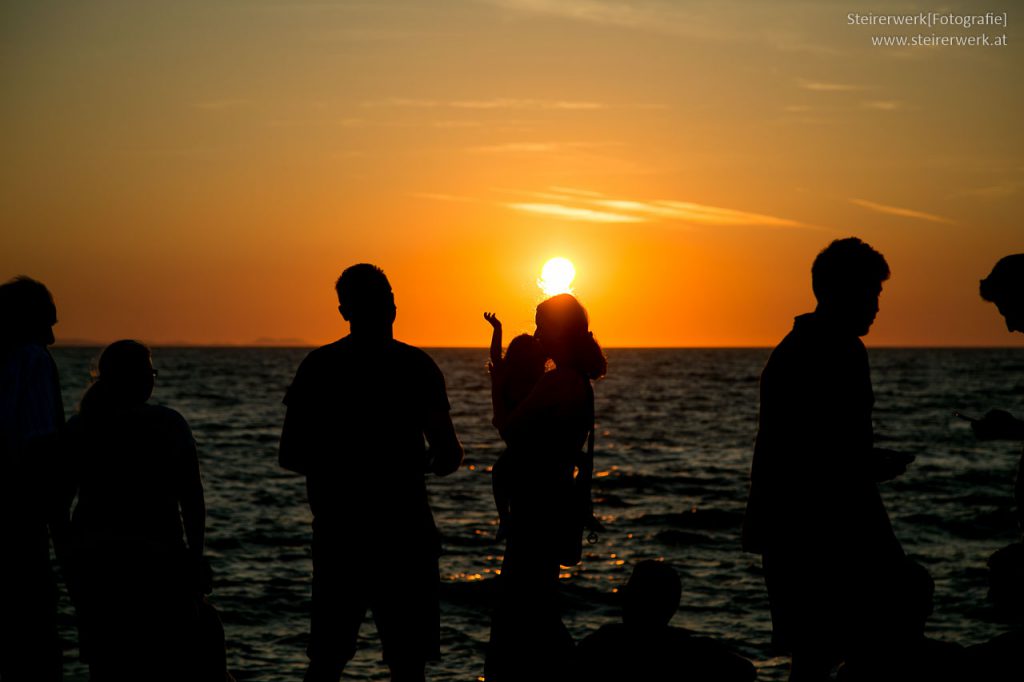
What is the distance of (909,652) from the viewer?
3.94m

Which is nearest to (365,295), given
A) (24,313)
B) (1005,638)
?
(24,313)

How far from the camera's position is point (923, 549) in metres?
21.1

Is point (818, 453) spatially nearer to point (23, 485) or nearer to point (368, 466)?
point (368, 466)

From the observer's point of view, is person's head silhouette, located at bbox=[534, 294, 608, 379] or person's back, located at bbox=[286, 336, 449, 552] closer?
person's back, located at bbox=[286, 336, 449, 552]

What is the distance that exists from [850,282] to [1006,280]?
60 cm

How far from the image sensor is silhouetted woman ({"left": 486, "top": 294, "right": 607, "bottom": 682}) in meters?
5.24

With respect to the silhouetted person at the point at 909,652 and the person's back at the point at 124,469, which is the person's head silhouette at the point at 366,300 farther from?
the silhouetted person at the point at 909,652

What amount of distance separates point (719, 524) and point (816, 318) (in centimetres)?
1984

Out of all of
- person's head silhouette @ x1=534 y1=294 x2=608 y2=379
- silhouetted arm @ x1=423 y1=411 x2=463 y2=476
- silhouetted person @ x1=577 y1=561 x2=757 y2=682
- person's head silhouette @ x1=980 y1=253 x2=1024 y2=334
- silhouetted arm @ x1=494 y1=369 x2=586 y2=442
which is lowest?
silhouetted person @ x1=577 y1=561 x2=757 y2=682

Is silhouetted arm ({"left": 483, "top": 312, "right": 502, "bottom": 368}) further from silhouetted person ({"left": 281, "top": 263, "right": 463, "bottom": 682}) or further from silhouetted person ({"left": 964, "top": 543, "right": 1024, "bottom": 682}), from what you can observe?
silhouetted person ({"left": 964, "top": 543, "right": 1024, "bottom": 682})

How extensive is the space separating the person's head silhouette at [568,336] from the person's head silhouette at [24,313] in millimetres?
2447

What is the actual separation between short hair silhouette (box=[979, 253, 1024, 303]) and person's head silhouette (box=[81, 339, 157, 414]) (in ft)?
11.4

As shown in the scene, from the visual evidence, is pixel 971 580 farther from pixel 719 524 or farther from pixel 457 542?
pixel 457 542

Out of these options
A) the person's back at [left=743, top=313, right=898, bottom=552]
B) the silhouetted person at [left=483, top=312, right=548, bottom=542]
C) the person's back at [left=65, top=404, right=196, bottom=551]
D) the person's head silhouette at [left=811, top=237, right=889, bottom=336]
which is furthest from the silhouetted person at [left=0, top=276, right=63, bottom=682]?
the person's head silhouette at [left=811, top=237, right=889, bottom=336]
